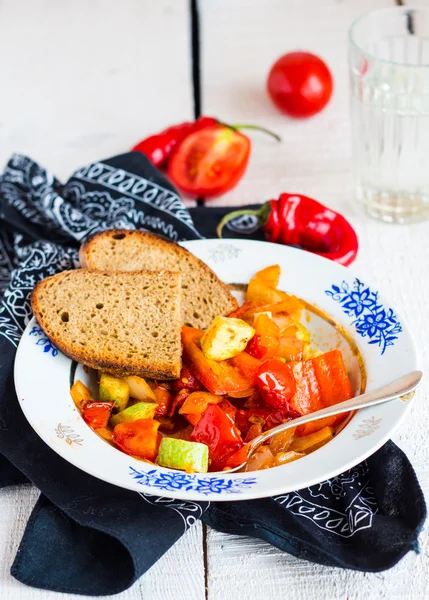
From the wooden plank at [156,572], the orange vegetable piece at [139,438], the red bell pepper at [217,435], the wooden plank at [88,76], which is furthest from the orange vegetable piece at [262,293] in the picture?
the wooden plank at [88,76]

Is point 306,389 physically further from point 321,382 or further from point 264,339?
point 264,339

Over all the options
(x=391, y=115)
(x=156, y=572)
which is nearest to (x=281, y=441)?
(x=156, y=572)

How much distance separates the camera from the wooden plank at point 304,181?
246 centimetres

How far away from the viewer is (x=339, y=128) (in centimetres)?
470

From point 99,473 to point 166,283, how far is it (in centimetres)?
95

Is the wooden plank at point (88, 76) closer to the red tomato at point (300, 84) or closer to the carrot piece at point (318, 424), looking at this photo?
the red tomato at point (300, 84)

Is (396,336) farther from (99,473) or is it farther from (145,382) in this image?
(99,473)

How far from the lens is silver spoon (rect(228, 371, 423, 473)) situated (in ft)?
8.52

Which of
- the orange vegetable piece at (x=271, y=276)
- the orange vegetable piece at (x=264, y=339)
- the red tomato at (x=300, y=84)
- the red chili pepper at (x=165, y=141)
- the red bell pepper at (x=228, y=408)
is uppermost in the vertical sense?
the red tomato at (x=300, y=84)

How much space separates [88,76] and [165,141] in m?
1.08

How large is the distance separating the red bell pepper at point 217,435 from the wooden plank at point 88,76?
221cm

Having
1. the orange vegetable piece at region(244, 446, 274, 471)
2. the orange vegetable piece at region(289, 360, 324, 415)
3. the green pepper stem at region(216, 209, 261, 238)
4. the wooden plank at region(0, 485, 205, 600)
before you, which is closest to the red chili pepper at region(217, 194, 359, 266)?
the green pepper stem at region(216, 209, 261, 238)

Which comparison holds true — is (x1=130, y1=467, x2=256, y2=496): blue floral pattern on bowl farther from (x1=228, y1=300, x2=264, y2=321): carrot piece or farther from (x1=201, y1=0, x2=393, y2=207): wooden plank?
(x1=201, y1=0, x2=393, y2=207): wooden plank

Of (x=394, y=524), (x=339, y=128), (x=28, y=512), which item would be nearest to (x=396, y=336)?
(x=394, y=524)
